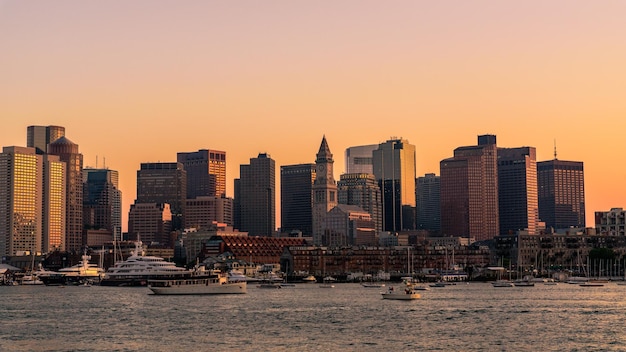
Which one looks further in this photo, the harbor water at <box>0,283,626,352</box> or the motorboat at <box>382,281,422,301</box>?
the motorboat at <box>382,281,422,301</box>

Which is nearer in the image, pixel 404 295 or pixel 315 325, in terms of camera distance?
pixel 315 325

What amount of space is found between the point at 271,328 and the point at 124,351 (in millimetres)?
25686

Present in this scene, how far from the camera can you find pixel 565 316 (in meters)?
142

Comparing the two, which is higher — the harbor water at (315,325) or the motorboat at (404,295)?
the motorboat at (404,295)

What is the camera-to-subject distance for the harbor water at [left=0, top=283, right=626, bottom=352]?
347 feet

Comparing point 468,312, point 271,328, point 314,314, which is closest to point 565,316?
point 468,312

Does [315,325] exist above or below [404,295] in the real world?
below

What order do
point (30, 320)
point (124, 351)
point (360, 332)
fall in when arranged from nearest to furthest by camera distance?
point (124, 351) < point (360, 332) < point (30, 320)

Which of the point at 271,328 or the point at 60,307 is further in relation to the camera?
the point at 60,307

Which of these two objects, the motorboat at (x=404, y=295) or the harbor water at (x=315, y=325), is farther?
the motorboat at (x=404, y=295)

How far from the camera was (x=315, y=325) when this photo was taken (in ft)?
418

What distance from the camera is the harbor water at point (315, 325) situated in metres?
106

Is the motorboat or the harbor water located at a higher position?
the motorboat

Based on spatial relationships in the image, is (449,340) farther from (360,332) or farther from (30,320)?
(30,320)
